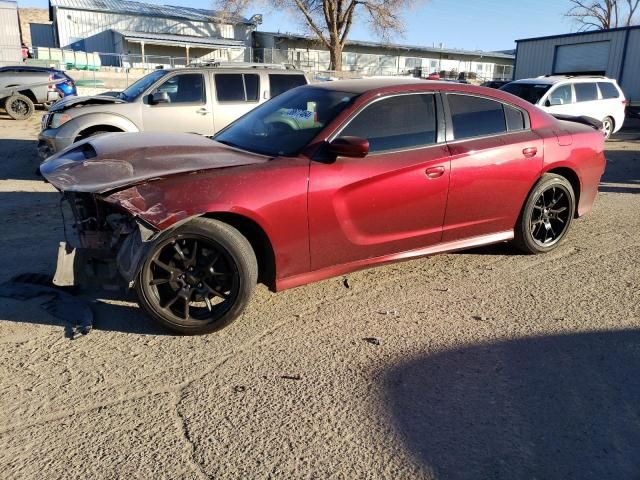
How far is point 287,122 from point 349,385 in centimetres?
223

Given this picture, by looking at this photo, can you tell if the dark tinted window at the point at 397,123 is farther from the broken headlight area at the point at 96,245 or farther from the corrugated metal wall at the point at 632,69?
the corrugated metal wall at the point at 632,69

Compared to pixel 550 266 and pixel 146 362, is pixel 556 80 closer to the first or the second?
pixel 550 266

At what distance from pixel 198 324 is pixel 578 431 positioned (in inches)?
91.2

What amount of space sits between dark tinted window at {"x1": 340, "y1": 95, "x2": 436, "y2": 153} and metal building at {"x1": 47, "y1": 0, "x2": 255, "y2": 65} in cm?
3875

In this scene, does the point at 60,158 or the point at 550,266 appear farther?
the point at 550,266

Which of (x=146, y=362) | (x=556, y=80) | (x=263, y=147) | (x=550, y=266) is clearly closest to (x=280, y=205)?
(x=263, y=147)

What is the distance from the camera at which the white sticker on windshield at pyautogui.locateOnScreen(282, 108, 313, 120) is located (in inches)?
163

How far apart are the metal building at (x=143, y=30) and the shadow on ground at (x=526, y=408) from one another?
40.3 meters

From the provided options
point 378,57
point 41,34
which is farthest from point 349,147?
point 41,34

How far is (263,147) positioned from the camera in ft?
13.3

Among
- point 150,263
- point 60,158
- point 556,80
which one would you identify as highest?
point 556,80

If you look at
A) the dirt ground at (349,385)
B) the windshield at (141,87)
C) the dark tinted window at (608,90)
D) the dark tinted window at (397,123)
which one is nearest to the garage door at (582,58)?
the dark tinted window at (608,90)

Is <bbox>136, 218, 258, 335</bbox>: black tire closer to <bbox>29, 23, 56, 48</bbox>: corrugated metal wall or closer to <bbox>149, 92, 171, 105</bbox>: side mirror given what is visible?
<bbox>149, 92, 171, 105</bbox>: side mirror

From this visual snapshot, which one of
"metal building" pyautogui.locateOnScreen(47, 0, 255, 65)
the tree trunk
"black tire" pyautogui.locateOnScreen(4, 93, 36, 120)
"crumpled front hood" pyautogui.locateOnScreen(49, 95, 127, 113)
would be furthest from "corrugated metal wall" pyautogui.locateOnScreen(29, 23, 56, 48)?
"crumpled front hood" pyautogui.locateOnScreen(49, 95, 127, 113)
